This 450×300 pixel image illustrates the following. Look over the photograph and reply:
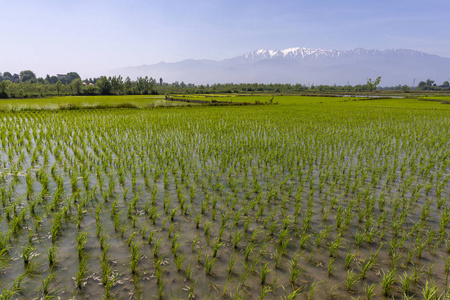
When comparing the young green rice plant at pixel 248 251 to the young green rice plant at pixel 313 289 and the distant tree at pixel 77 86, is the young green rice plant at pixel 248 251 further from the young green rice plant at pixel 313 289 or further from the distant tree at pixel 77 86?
the distant tree at pixel 77 86

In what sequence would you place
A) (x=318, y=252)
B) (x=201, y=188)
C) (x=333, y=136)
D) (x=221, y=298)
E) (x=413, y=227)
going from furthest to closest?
(x=333, y=136) → (x=201, y=188) → (x=413, y=227) → (x=318, y=252) → (x=221, y=298)

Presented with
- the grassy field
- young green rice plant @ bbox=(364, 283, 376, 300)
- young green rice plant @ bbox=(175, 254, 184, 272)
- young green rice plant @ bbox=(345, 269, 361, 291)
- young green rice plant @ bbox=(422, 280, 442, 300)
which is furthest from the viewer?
the grassy field

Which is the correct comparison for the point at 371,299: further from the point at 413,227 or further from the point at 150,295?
the point at 150,295

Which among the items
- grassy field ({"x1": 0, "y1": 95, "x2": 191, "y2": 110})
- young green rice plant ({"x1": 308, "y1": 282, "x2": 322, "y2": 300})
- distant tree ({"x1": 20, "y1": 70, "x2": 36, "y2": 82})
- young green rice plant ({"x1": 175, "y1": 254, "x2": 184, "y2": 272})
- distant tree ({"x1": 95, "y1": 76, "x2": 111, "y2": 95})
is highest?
distant tree ({"x1": 20, "y1": 70, "x2": 36, "y2": 82})

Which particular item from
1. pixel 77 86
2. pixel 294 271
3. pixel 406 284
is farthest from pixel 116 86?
Answer: pixel 406 284

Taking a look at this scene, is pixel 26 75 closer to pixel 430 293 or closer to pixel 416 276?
pixel 416 276

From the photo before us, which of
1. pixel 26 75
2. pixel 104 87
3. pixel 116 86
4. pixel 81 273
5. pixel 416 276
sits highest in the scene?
pixel 26 75

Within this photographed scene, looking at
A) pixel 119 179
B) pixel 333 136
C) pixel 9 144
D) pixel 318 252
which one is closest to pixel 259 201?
pixel 318 252

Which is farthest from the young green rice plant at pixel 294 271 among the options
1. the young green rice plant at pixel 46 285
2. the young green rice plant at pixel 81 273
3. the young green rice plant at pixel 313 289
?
the young green rice plant at pixel 46 285

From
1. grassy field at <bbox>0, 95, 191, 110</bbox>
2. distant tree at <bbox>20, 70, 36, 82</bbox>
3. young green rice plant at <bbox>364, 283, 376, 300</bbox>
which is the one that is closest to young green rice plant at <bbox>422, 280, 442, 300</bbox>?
young green rice plant at <bbox>364, 283, 376, 300</bbox>

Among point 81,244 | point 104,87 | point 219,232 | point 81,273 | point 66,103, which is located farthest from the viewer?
point 104,87

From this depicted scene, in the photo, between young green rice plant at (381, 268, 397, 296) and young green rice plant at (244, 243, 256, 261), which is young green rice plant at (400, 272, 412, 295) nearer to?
young green rice plant at (381, 268, 397, 296)

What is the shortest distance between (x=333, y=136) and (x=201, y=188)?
7.99 metres

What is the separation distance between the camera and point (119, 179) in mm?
5699
